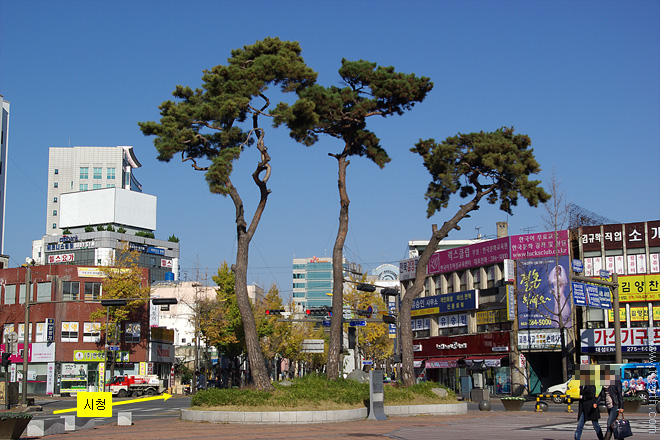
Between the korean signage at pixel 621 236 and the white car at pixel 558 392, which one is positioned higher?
the korean signage at pixel 621 236

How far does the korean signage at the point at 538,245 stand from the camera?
5072 centimetres

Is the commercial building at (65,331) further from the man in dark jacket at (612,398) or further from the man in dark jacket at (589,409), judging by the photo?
the man in dark jacket at (612,398)

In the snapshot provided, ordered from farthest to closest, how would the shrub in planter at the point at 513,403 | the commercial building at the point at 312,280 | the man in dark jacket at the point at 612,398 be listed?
1. the commercial building at the point at 312,280
2. the shrub in planter at the point at 513,403
3. the man in dark jacket at the point at 612,398

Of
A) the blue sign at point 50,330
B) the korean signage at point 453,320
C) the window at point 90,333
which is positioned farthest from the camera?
Result: the window at point 90,333

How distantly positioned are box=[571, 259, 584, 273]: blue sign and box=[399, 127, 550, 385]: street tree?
1609 cm

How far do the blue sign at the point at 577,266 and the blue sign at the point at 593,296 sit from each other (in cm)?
1498

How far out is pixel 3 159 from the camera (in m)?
117

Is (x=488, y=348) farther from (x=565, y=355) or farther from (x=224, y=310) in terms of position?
(x=224, y=310)

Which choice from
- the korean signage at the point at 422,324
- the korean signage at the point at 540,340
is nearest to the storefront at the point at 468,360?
the korean signage at the point at 422,324

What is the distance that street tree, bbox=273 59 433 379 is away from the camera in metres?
29.8

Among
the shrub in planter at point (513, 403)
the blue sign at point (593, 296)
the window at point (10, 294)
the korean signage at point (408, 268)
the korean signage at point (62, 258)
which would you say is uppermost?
the korean signage at point (62, 258)

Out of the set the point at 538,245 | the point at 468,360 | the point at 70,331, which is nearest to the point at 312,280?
the point at 70,331

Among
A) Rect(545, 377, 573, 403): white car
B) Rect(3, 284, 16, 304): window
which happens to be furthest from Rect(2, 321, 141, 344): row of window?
Rect(545, 377, 573, 403): white car

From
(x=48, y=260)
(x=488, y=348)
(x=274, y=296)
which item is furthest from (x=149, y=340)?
(x=48, y=260)
